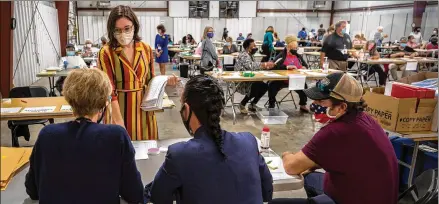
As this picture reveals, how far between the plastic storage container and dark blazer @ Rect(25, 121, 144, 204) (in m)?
4.15

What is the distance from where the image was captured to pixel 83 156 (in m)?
1.26

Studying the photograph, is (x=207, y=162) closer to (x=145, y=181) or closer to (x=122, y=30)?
(x=145, y=181)

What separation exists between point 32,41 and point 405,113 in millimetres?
8034

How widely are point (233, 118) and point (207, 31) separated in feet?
6.95

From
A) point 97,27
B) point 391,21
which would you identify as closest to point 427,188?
point 391,21

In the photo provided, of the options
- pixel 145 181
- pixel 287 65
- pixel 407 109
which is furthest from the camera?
pixel 287 65

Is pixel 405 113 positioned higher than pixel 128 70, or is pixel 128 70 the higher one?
pixel 128 70

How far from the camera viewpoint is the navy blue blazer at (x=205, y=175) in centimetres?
121

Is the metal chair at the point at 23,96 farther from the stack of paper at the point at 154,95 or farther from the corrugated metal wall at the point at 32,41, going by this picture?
the corrugated metal wall at the point at 32,41

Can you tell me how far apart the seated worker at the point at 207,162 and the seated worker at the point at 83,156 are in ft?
0.57

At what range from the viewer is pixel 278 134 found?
4.82 metres

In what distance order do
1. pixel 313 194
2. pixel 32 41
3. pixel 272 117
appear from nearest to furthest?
1. pixel 313 194
2. pixel 272 117
3. pixel 32 41

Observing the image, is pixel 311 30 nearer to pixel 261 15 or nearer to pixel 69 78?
pixel 261 15

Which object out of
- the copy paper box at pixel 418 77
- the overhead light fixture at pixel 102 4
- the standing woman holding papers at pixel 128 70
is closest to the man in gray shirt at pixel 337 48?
the copy paper box at pixel 418 77
